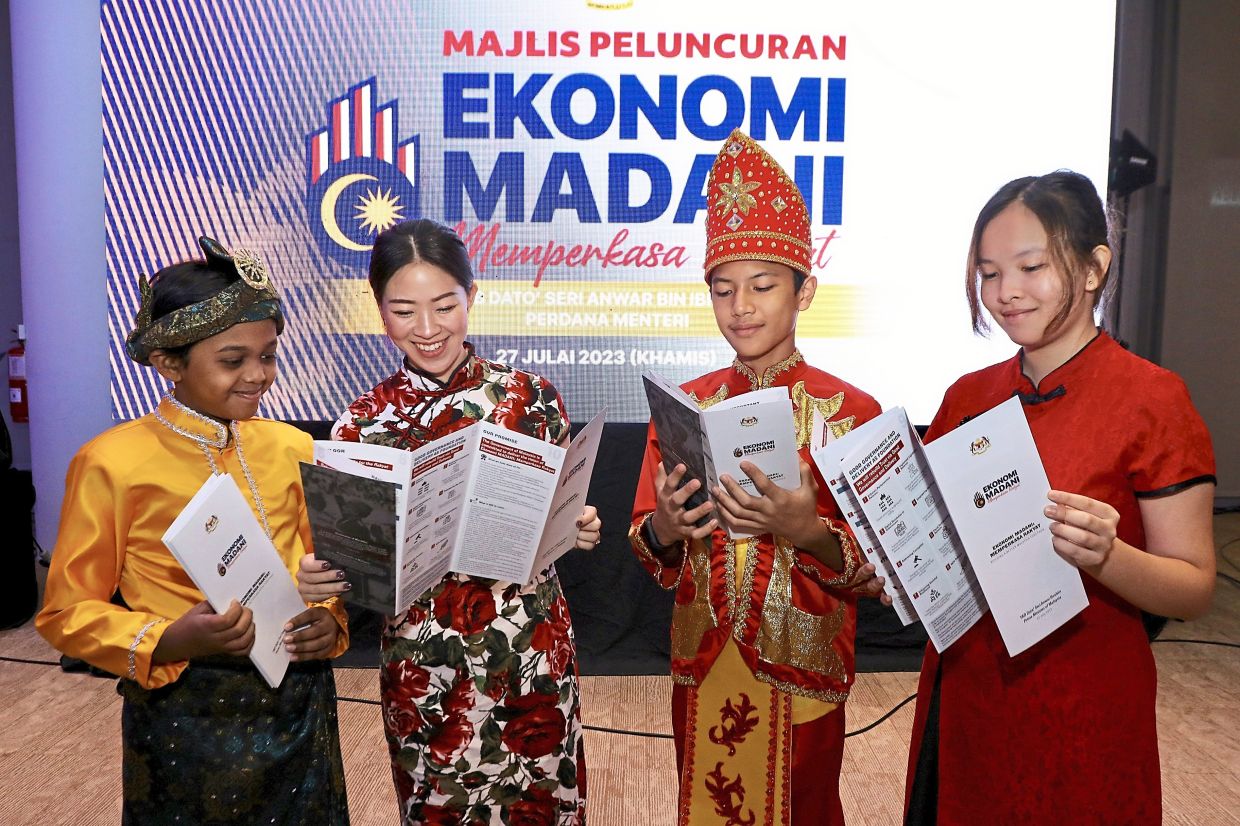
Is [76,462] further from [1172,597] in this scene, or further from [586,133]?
[586,133]

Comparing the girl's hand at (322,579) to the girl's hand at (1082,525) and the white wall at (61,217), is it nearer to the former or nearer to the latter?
the girl's hand at (1082,525)

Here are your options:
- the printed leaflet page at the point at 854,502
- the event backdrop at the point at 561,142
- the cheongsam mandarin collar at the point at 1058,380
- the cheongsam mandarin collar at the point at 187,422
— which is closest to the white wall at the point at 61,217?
the event backdrop at the point at 561,142

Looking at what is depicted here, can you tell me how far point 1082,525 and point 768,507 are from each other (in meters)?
0.40

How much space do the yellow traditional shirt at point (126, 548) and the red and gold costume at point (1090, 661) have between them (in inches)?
47.0

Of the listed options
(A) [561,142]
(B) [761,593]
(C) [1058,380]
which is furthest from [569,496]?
(A) [561,142]

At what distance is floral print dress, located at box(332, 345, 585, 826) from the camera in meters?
1.56

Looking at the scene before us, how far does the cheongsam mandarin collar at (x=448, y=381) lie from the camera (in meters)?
1.60

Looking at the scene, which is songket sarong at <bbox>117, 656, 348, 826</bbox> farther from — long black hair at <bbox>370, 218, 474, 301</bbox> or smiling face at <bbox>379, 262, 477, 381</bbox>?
long black hair at <bbox>370, 218, 474, 301</bbox>

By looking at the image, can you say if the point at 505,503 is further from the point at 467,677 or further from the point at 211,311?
the point at 211,311

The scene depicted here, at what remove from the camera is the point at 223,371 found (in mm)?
1381


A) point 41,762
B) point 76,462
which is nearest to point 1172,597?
point 76,462

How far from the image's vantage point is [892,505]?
115 cm

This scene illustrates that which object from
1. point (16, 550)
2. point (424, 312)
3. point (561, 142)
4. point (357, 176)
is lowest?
point (16, 550)

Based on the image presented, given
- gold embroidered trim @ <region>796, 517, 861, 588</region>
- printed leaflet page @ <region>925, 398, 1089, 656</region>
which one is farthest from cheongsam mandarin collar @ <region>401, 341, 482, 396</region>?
printed leaflet page @ <region>925, 398, 1089, 656</region>
